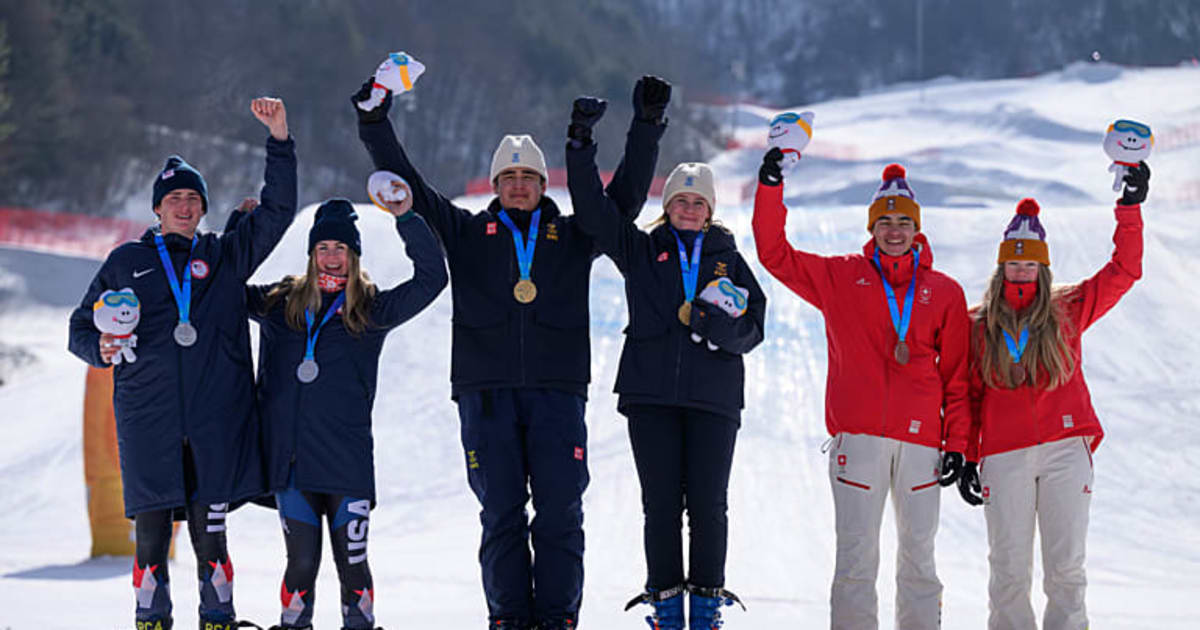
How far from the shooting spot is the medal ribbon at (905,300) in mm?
4145

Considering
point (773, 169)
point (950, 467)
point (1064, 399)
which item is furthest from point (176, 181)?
point (1064, 399)

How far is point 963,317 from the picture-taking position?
4.21 m

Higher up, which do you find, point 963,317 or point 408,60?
point 408,60

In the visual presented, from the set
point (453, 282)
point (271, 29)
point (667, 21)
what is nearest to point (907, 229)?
point (453, 282)

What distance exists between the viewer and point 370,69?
42.8m

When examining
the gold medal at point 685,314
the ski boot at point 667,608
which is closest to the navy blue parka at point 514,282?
the gold medal at point 685,314

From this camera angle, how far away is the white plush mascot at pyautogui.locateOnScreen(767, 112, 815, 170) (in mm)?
4176

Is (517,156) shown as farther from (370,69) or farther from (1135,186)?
(370,69)

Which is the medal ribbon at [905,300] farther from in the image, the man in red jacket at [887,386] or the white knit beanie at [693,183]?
the white knit beanie at [693,183]

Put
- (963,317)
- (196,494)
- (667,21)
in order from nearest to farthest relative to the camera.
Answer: (196,494) → (963,317) → (667,21)

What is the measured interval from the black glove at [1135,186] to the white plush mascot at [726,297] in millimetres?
1512

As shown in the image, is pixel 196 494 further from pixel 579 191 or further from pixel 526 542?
pixel 579 191

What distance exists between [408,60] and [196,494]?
1.61 m

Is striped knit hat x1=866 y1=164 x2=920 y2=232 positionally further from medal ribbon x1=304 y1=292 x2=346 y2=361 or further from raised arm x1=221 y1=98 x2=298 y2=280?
raised arm x1=221 y1=98 x2=298 y2=280
